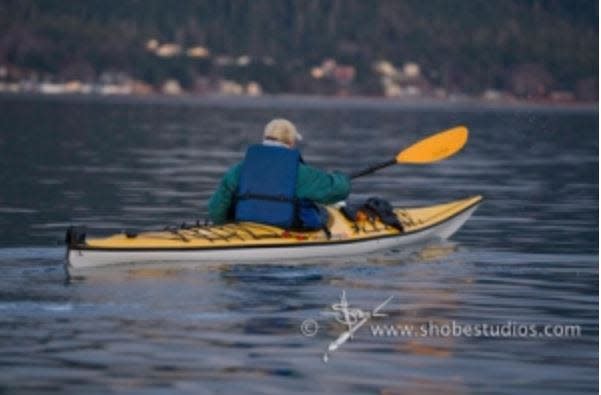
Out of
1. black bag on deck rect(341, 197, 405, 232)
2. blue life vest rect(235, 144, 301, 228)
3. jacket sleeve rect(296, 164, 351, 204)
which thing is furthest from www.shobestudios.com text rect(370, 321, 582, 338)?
black bag on deck rect(341, 197, 405, 232)

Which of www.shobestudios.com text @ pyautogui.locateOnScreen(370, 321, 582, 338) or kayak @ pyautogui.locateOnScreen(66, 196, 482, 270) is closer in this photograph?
www.shobestudios.com text @ pyautogui.locateOnScreen(370, 321, 582, 338)

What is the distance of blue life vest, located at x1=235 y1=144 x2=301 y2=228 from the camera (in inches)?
879

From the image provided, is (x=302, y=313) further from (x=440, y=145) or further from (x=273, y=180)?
(x=440, y=145)

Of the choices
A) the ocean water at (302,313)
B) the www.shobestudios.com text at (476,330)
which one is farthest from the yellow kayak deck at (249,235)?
the www.shobestudios.com text at (476,330)

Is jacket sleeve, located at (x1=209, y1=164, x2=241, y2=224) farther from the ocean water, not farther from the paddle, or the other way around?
the paddle

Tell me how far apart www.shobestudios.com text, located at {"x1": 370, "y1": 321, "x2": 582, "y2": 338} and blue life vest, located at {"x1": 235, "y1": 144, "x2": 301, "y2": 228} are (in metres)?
4.18

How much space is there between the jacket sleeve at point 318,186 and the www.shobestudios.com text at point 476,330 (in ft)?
14.1

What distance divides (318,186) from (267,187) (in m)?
0.53

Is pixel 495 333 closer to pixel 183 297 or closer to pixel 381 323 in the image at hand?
pixel 381 323

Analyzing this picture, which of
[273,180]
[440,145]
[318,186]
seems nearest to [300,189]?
[318,186]

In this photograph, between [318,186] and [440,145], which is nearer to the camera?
[318,186]

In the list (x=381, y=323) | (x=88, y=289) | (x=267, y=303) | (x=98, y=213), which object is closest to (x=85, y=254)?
(x=88, y=289)

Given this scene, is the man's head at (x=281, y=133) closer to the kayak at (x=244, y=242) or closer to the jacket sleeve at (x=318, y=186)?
the jacket sleeve at (x=318, y=186)

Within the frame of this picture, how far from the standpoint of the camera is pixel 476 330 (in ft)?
59.4
